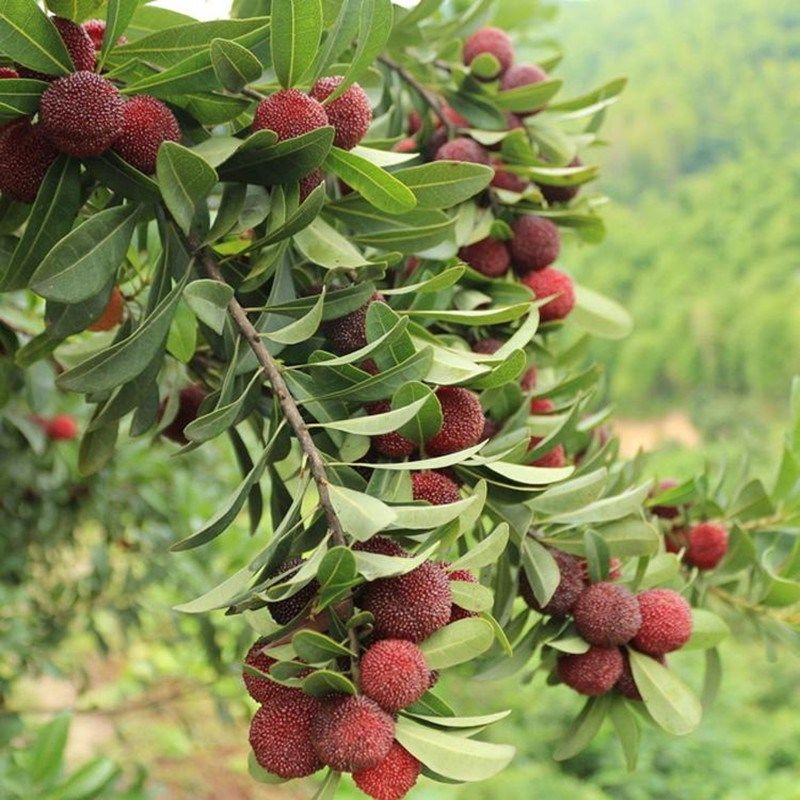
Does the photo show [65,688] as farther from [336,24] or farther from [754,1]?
[754,1]

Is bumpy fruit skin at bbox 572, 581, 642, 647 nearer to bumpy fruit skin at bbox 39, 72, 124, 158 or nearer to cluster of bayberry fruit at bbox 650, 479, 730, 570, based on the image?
cluster of bayberry fruit at bbox 650, 479, 730, 570

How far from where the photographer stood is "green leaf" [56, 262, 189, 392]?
520 millimetres

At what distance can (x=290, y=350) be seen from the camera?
1.81ft

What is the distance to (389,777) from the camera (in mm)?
444

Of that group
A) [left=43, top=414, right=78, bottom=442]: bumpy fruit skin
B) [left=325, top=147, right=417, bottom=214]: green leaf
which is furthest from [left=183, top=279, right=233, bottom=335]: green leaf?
[left=43, top=414, right=78, bottom=442]: bumpy fruit skin

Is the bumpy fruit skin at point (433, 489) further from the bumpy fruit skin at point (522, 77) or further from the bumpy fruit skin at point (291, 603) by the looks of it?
the bumpy fruit skin at point (522, 77)

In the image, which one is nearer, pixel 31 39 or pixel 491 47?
pixel 31 39

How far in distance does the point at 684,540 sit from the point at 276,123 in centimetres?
51

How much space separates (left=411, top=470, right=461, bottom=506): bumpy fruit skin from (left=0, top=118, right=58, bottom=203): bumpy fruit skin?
25 cm

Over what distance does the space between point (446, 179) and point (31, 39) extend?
9.1 inches

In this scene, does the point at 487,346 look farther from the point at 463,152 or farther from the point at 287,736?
the point at 287,736

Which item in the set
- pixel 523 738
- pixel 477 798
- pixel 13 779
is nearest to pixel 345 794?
pixel 477 798

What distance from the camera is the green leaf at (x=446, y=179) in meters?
0.58

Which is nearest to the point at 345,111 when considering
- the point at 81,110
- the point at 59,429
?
the point at 81,110
